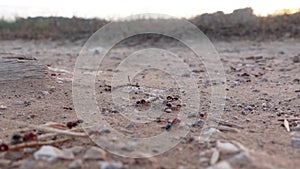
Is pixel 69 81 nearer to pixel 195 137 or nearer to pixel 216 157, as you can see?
pixel 195 137

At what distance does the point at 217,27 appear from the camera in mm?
8477

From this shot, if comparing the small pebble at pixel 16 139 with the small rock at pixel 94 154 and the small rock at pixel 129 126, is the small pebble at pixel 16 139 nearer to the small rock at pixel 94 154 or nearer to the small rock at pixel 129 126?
the small rock at pixel 94 154

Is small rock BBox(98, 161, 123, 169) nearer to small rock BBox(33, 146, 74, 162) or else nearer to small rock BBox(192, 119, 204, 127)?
small rock BBox(33, 146, 74, 162)

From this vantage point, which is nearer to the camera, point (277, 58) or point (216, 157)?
point (216, 157)

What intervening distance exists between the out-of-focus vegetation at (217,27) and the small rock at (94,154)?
6.62 metres

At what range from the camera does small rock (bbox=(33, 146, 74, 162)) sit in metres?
1.58

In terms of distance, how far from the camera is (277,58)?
607 cm

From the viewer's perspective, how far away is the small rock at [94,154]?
61.7 inches

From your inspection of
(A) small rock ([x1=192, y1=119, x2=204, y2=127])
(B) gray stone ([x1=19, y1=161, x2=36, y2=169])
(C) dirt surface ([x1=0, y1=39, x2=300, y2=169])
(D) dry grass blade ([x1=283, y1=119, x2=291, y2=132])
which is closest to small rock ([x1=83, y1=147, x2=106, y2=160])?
(C) dirt surface ([x1=0, y1=39, x2=300, y2=169])

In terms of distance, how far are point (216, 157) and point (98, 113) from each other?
1.03m

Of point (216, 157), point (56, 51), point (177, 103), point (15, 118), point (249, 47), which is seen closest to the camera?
point (216, 157)

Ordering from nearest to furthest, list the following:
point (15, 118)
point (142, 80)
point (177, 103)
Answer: point (15, 118) < point (177, 103) < point (142, 80)

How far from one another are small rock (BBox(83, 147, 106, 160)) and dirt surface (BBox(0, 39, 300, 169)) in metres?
0.02

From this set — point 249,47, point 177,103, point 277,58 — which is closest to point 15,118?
point 177,103
